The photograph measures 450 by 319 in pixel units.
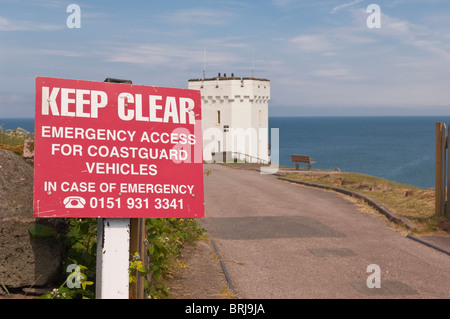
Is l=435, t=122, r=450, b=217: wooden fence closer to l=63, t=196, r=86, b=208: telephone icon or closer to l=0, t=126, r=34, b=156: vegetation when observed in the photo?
l=0, t=126, r=34, b=156: vegetation

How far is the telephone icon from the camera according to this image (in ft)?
13.8

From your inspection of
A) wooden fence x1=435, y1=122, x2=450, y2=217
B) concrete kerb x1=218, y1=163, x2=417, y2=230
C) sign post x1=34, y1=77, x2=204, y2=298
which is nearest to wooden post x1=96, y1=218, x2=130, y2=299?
sign post x1=34, y1=77, x2=204, y2=298

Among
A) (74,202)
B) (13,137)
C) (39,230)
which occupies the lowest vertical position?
(39,230)

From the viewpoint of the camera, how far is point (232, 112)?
66.2 metres

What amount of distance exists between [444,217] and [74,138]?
29.3ft

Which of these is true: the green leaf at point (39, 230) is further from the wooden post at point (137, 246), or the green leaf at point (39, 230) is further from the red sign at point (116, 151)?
the red sign at point (116, 151)

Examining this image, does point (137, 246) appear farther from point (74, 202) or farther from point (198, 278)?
point (198, 278)

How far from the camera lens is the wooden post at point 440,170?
1119 cm

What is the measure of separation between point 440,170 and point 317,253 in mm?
4059

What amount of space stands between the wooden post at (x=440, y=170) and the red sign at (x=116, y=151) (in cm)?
812

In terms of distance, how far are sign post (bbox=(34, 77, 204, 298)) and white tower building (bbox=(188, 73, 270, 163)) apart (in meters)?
59.9

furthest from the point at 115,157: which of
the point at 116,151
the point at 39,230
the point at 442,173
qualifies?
the point at 442,173
